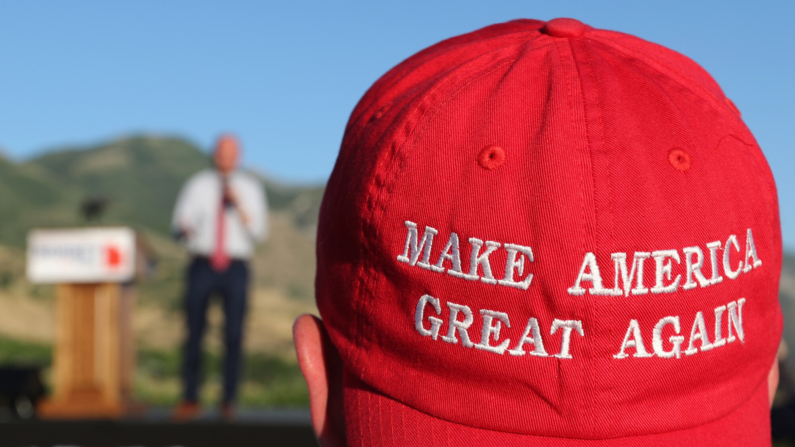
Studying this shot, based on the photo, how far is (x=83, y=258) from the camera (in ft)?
19.6

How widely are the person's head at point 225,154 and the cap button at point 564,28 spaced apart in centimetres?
433

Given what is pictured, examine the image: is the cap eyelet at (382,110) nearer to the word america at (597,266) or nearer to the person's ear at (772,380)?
the word america at (597,266)

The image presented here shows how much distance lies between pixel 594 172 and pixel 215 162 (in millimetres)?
4621

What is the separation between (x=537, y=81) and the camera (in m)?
0.89

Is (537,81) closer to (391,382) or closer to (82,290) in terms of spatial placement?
(391,382)

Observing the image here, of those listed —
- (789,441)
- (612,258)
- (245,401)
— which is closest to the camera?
(612,258)

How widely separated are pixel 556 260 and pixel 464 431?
22 centimetres

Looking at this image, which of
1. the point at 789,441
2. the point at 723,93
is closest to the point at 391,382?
the point at 723,93

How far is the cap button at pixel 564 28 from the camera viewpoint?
38.6 inches

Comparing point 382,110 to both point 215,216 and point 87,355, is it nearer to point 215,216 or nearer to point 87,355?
point 215,216

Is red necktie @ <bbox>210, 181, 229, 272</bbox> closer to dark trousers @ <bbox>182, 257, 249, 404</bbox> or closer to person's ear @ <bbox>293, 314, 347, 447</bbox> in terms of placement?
dark trousers @ <bbox>182, 257, 249, 404</bbox>

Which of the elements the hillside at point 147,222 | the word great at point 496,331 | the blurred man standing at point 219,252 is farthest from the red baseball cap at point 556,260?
the blurred man standing at point 219,252

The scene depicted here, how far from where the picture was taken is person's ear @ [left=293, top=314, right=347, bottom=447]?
3.32 ft

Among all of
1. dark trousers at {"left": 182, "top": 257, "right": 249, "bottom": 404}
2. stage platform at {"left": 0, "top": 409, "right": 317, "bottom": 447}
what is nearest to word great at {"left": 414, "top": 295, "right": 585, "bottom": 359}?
stage platform at {"left": 0, "top": 409, "right": 317, "bottom": 447}
